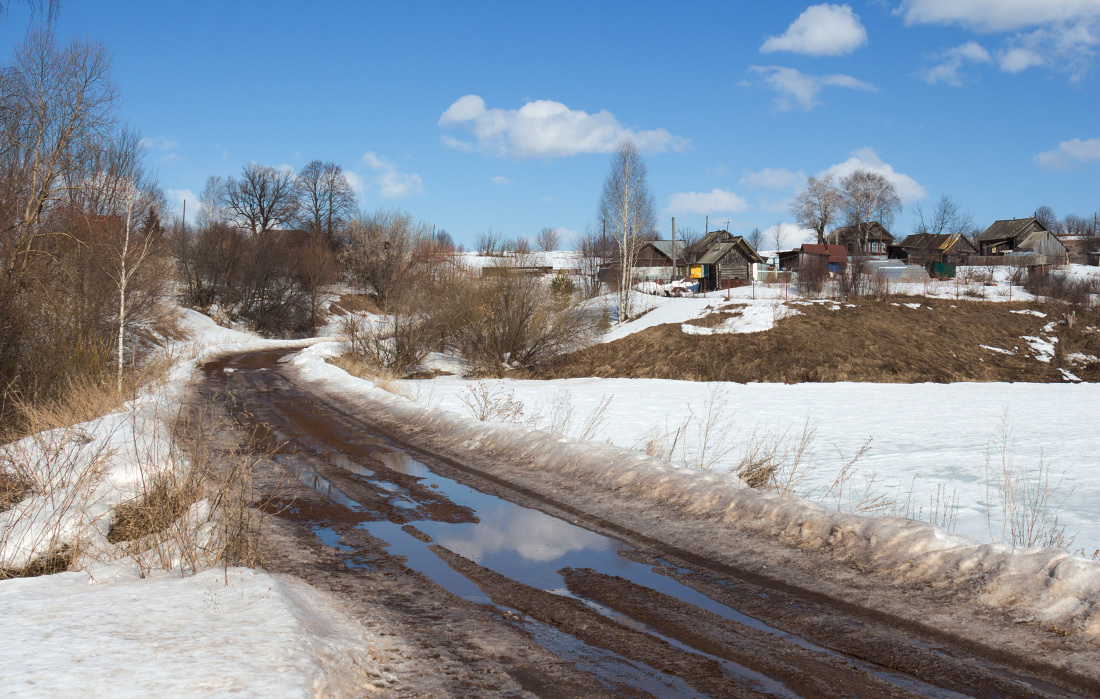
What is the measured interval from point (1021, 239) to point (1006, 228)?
11.3 feet

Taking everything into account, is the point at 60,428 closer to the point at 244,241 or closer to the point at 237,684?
the point at 237,684

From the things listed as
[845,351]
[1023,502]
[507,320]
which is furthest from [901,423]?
[507,320]

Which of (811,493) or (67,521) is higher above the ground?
(67,521)

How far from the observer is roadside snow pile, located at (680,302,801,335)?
31719 millimetres

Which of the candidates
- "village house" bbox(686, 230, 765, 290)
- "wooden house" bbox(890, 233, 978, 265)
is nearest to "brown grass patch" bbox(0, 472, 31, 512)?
"village house" bbox(686, 230, 765, 290)

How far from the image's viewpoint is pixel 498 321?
2775cm

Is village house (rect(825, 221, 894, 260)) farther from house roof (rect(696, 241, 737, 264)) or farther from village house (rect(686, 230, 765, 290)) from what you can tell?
house roof (rect(696, 241, 737, 264))

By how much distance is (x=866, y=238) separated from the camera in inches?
3462

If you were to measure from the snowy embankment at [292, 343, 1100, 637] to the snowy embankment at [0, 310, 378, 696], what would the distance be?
388cm

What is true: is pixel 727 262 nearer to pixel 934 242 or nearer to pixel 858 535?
pixel 934 242

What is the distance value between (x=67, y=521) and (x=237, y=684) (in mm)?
3852

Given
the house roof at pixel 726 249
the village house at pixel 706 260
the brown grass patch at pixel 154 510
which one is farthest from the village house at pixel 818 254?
the brown grass patch at pixel 154 510

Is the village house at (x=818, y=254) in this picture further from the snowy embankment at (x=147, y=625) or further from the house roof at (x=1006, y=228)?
the snowy embankment at (x=147, y=625)

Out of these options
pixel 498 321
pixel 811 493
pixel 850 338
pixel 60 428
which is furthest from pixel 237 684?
pixel 850 338
